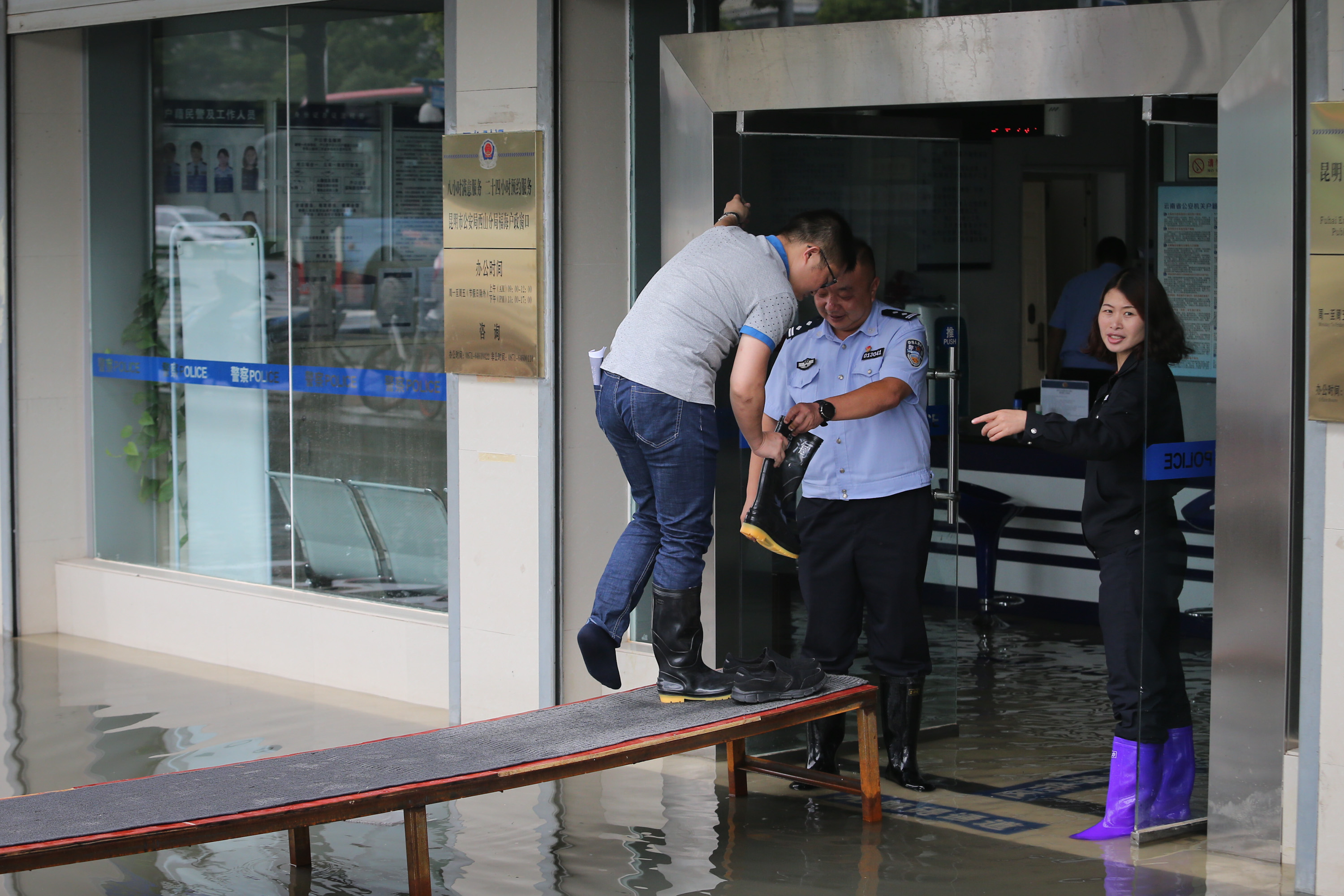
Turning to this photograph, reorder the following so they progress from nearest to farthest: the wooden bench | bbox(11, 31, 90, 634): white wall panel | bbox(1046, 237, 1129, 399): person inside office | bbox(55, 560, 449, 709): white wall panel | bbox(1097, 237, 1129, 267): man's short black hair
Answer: the wooden bench < bbox(55, 560, 449, 709): white wall panel < bbox(11, 31, 90, 634): white wall panel < bbox(1046, 237, 1129, 399): person inside office < bbox(1097, 237, 1129, 267): man's short black hair

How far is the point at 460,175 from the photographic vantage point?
5703 mm

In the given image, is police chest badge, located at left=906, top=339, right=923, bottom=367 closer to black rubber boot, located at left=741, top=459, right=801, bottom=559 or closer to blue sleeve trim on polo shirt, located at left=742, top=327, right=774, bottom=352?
black rubber boot, located at left=741, top=459, right=801, bottom=559

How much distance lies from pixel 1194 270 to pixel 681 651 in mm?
1754

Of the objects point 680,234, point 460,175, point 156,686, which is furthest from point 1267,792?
point 156,686

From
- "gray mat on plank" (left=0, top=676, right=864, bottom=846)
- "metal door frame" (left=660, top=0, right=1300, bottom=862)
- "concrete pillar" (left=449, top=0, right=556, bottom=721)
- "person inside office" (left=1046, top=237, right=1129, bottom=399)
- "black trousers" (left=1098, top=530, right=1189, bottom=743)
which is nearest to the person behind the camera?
"gray mat on plank" (left=0, top=676, right=864, bottom=846)

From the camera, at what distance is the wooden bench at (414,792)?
3.41 metres

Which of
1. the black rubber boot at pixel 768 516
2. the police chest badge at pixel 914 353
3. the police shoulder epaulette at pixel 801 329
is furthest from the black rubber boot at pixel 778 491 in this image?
the police shoulder epaulette at pixel 801 329

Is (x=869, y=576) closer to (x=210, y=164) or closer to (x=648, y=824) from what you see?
(x=648, y=824)

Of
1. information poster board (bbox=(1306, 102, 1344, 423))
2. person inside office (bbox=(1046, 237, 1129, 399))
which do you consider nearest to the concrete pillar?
information poster board (bbox=(1306, 102, 1344, 423))

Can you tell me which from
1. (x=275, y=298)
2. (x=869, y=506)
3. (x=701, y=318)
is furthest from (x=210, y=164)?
(x=869, y=506)

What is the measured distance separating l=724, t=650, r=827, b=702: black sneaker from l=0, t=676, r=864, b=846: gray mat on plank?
0.10 feet

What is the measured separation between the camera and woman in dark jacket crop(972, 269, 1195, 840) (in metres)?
4.32

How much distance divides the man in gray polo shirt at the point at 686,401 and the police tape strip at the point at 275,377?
1.85 m

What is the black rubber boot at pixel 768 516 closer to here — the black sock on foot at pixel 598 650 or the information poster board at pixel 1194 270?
the black sock on foot at pixel 598 650
